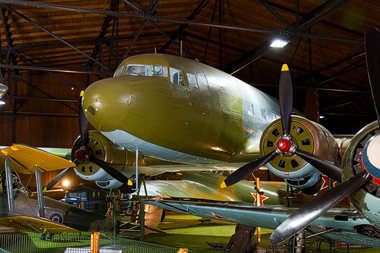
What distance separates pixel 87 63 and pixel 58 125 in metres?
5.90

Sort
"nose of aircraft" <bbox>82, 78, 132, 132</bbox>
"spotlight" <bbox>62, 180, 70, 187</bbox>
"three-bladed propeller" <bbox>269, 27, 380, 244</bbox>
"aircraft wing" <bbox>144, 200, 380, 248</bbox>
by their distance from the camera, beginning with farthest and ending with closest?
"spotlight" <bbox>62, 180, 70, 187</bbox> → "nose of aircraft" <bbox>82, 78, 132, 132</bbox> → "aircraft wing" <bbox>144, 200, 380, 248</bbox> → "three-bladed propeller" <bbox>269, 27, 380, 244</bbox>

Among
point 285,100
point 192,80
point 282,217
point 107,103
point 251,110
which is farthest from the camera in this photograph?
point 251,110

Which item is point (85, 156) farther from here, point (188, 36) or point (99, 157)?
point (188, 36)

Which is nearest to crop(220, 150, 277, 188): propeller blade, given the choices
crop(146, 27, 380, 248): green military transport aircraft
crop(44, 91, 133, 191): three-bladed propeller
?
crop(146, 27, 380, 248): green military transport aircraft

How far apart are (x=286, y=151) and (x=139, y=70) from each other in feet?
13.3

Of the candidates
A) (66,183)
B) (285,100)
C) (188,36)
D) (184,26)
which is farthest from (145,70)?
(66,183)

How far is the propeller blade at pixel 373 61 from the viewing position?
434cm

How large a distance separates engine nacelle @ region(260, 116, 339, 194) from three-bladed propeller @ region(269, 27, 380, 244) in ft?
9.45

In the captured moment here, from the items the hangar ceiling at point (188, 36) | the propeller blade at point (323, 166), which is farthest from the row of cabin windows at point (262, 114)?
the propeller blade at point (323, 166)

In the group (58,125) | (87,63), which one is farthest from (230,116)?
(58,125)

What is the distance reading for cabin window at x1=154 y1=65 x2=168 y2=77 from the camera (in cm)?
870

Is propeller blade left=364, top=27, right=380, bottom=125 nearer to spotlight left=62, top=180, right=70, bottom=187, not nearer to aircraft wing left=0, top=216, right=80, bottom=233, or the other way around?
aircraft wing left=0, top=216, right=80, bottom=233

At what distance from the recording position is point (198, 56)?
24.2 meters

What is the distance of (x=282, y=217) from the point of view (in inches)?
266
